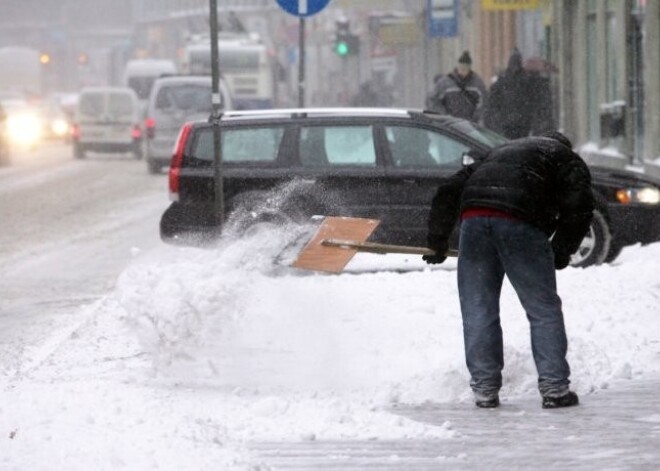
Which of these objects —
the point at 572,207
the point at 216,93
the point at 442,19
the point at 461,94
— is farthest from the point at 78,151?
the point at 572,207

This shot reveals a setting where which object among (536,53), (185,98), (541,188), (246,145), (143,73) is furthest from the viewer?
(143,73)

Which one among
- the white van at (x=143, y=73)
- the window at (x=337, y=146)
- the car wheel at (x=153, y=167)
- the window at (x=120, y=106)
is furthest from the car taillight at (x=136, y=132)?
the window at (x=337, y=146)

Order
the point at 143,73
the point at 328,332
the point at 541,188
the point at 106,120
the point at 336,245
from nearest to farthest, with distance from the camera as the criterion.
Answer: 1. the point at 541,188
2. the point at 336,245
3. the point at 328,332
4. the point at 106,120
5. the point at 143,73

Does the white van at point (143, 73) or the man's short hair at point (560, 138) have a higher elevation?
the man's short hair at point (560, 138)

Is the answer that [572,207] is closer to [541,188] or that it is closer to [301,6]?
[541,188]

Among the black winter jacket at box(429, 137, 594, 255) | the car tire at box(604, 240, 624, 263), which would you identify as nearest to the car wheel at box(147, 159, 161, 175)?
the car tire at box(604, 240, 624, 263)

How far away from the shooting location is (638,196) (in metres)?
15.5

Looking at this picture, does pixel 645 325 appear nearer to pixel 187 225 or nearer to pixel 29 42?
pixel 187 225

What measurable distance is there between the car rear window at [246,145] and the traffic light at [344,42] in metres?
21.6

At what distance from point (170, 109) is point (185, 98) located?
2.10 ft

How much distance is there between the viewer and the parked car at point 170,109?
36219mm

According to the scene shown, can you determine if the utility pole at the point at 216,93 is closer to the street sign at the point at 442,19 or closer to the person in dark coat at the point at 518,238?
the person in dark coat at the point at 518,238

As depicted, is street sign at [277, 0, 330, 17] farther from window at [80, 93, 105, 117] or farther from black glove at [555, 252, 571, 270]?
window at [80, 93, 105, 117]

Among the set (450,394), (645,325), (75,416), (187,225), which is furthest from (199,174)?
(75,416)
